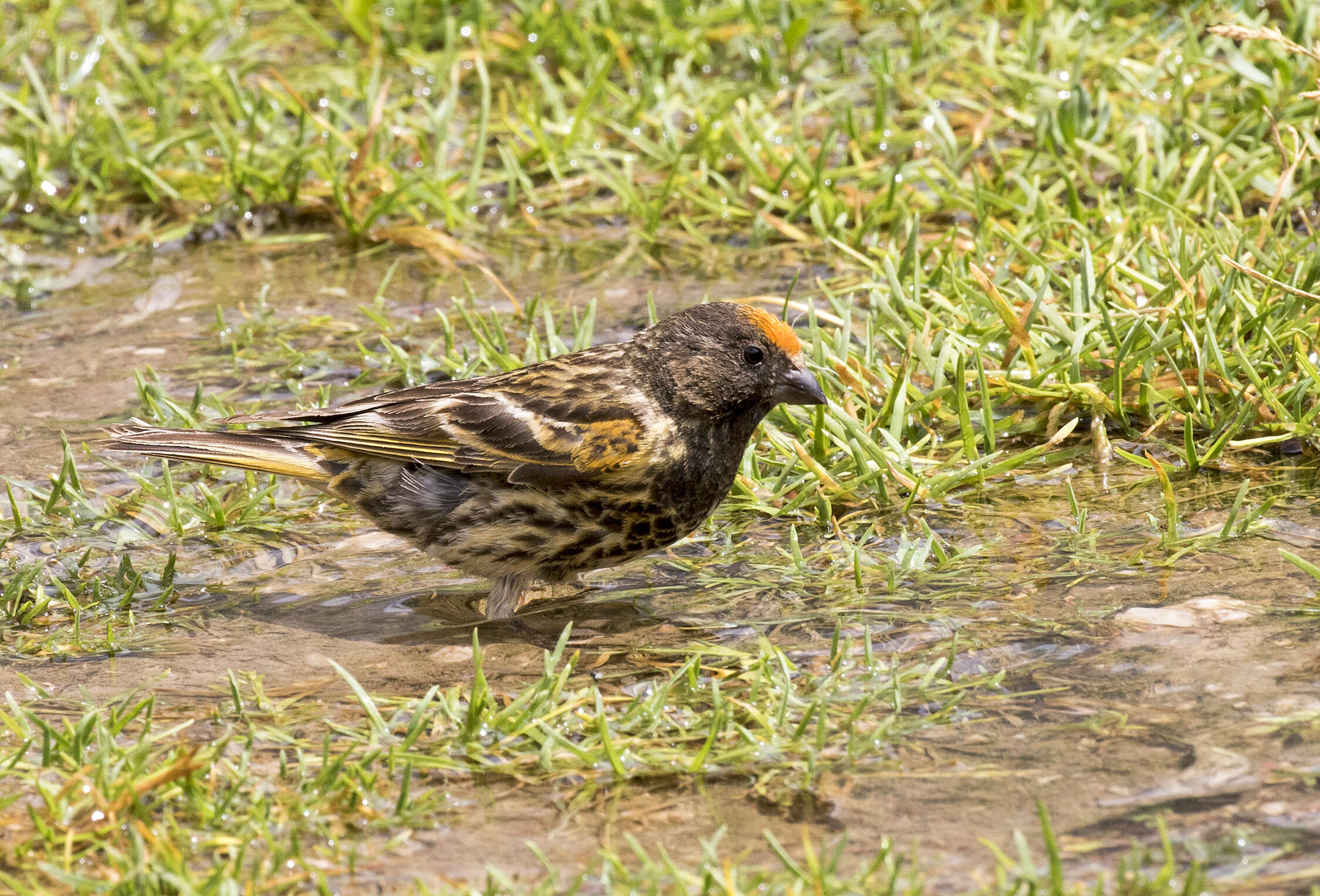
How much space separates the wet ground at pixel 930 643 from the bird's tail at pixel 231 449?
1.06 ft

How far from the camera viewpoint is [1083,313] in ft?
17.9

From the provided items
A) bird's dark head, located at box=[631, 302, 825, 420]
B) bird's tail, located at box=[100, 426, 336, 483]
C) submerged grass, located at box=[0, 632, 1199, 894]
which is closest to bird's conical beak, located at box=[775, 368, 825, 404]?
bird's dark head, located at box=[631, 302, 825, 420]

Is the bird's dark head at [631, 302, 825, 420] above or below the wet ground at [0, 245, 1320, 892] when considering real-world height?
above

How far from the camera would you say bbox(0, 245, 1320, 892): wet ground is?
3260 millimetres

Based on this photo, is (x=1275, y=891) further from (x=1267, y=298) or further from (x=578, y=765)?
(x=1267, y=298)

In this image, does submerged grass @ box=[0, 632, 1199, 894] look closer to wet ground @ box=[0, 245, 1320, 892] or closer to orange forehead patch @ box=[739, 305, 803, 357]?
wet ground @ box=[0, 245, 1320, 892]

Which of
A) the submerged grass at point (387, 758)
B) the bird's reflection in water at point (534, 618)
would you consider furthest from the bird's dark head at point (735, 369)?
the submerged grass at point (387, 758)

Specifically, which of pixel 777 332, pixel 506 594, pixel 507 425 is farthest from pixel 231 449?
pixel 777 332

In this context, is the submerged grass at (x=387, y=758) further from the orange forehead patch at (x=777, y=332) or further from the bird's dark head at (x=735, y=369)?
the orange forehead patch at (x=777, y=332)

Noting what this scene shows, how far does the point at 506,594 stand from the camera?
4965mm

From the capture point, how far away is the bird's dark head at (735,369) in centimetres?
491

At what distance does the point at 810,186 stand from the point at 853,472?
2.22m

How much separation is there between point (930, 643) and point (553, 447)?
1338 mm

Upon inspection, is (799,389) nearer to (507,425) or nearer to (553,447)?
(553,447)
